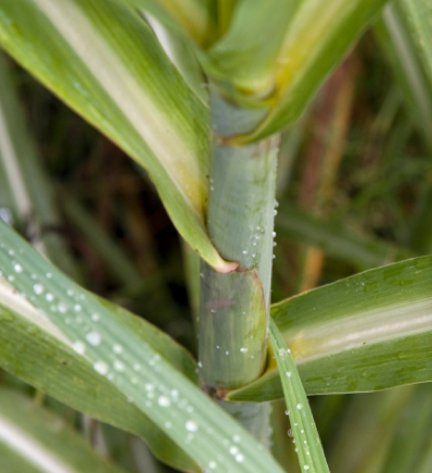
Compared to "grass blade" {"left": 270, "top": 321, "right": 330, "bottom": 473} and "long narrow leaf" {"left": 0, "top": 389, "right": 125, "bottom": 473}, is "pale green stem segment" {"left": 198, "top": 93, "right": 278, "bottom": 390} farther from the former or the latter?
"long narrow leaf" {"left": 0, "top": 389, "right": 125, "bottom": 473}

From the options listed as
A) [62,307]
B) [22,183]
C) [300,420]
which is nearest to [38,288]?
[62,307]

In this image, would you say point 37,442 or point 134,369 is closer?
point 134,369

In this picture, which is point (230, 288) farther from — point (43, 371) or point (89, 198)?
point (89, 198)

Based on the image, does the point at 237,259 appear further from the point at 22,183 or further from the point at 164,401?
the point at 22,183

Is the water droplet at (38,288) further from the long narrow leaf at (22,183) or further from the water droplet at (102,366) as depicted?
the long narrow leaf at (22,183)

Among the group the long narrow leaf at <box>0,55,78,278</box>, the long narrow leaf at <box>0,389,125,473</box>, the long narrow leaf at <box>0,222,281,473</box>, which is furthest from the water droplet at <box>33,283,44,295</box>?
the long narrow leaf at <box>0,55,78,278</box>

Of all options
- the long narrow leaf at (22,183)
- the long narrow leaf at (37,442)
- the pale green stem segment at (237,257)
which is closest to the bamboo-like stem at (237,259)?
the pale green stem segment at (237,257)
